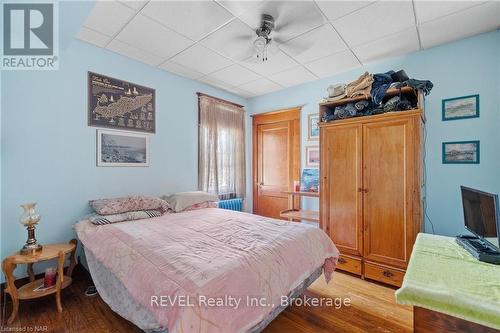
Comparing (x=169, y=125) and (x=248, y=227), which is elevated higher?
(x=169, y=125)

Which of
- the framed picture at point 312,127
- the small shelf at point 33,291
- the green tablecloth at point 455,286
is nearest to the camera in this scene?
the green tablecloth at point 455,286

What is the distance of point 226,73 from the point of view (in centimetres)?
354

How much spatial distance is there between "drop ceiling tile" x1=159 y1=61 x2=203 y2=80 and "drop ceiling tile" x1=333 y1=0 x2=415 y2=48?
6.99ft

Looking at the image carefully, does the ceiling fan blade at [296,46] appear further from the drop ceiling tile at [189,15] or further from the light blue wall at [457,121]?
the light blue wall at [457,121]

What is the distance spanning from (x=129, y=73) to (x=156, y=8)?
1.26 meters

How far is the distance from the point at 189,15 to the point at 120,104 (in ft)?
5.00

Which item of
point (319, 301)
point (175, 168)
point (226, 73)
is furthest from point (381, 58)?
point (175, 168)

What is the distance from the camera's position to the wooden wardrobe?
239 centimetres

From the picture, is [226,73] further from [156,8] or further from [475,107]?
[475,107]

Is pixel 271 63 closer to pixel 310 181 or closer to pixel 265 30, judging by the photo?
pixel 265 30

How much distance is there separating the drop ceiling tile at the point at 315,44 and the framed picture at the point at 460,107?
1.40 m

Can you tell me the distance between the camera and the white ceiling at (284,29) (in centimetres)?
208

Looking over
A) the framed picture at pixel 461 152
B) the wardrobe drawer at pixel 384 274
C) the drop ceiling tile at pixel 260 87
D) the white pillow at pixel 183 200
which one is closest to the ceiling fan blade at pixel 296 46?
the drop ceiling tile at pixel 260 87

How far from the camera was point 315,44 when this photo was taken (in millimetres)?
2693
